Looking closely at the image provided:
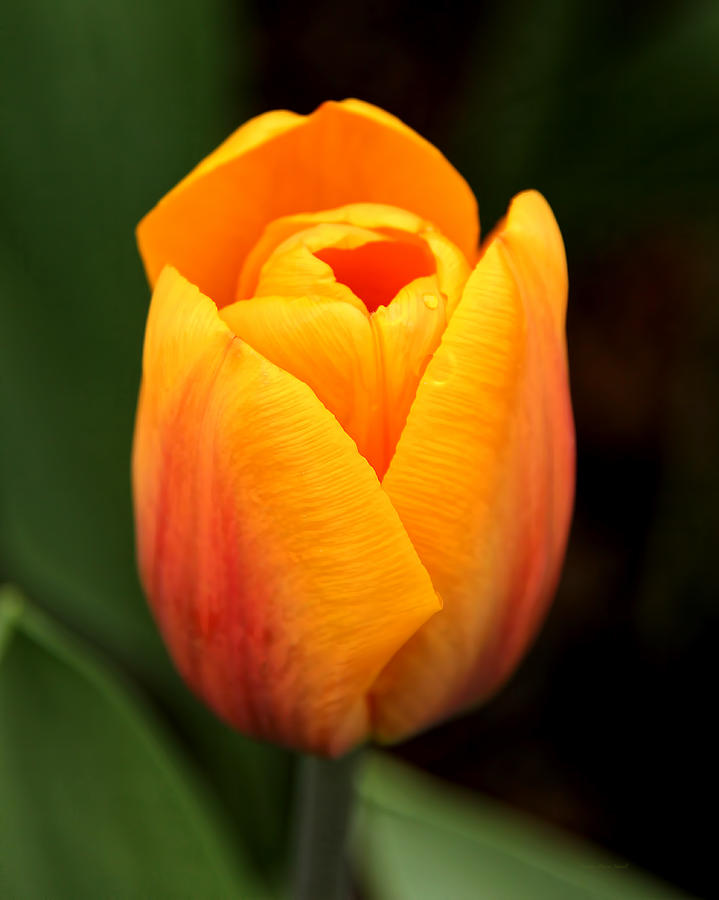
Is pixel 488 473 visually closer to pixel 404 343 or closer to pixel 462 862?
pixel 404 343

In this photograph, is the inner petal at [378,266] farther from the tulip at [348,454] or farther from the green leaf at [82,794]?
the green leaf at [82,794]

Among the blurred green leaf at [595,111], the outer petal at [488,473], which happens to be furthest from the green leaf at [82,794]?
the blurred green leaf at [595,111]

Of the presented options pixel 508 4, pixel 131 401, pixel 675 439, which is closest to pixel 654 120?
pixel 508 4

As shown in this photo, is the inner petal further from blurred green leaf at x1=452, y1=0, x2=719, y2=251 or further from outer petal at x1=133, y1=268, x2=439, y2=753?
blurred green leaf at x1=452, y1=0, x2=719, y2=251

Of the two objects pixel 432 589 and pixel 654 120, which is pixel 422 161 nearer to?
pixel 432 589

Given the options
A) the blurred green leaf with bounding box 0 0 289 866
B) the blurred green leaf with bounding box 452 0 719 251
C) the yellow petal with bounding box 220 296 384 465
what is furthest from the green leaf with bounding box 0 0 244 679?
the yellow petal with bounding box 220 296 384 465
